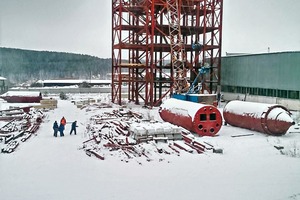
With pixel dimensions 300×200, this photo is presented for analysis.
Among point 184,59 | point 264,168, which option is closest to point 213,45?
point 184,59

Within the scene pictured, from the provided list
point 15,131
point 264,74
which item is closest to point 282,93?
point 264,74

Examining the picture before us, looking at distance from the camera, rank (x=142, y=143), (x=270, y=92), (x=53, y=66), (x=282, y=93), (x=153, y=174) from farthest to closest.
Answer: (x=53, y=66) < (x=270, y=92) < (x=282, y=93) < (x=142, y=143) < (x=153, y=174)

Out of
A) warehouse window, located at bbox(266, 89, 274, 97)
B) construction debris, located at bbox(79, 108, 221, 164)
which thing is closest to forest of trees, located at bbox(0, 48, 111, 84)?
warehouse window, located at bbox(266, 89, 274, 97)

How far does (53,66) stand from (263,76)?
12830 cm

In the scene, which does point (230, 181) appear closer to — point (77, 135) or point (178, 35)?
point (77, 135)

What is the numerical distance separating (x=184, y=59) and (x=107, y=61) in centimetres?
14122

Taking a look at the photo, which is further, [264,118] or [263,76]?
[263,76]

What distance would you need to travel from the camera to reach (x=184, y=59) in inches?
1475

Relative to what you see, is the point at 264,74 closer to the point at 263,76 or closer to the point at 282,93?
the point at 263,76

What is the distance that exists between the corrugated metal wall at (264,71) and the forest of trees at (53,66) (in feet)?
295

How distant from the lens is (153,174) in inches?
492

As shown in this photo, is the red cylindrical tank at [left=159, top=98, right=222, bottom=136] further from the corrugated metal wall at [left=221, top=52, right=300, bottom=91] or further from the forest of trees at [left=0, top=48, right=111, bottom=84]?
the forest of trees at [left=0, top=48, right=111, bottom=84]

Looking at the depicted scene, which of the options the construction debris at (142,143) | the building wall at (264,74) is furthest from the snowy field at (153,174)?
the building wall at (264,74)

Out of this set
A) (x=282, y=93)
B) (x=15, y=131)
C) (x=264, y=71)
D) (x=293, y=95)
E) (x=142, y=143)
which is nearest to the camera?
(x=142, y=143)
